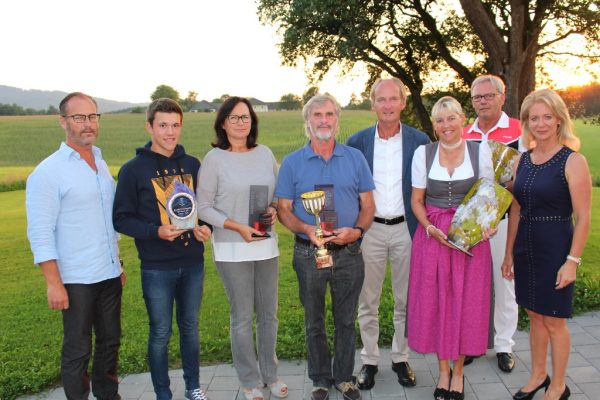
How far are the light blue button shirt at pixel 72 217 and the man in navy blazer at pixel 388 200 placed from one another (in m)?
1.97

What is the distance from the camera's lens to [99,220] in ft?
11.3

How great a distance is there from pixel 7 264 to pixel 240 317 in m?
6.78

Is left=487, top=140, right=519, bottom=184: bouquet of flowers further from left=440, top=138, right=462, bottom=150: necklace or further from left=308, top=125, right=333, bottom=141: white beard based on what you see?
left=308, top=125, right=333, bottom=141: white beard

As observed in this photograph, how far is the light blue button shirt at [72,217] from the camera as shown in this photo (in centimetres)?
320

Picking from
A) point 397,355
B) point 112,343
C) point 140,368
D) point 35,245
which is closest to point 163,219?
A: point 35,245

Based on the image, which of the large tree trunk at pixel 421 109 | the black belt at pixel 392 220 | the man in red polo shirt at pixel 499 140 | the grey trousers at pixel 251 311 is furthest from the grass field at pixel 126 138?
the grey trousers at pixel 251 311

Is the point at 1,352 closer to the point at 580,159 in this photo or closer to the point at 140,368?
the point at 140,368

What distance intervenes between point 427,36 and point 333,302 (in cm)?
1200

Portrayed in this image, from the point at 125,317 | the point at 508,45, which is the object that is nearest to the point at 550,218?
the point at 125,317

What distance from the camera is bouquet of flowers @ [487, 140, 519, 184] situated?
3.84m

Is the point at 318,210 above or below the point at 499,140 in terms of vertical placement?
below

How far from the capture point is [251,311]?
3867 millimetres

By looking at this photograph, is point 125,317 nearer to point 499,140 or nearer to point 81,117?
point 81,117

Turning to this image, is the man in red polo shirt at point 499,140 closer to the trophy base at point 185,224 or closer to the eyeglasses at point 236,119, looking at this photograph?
the eyeglasses at point 236,119
